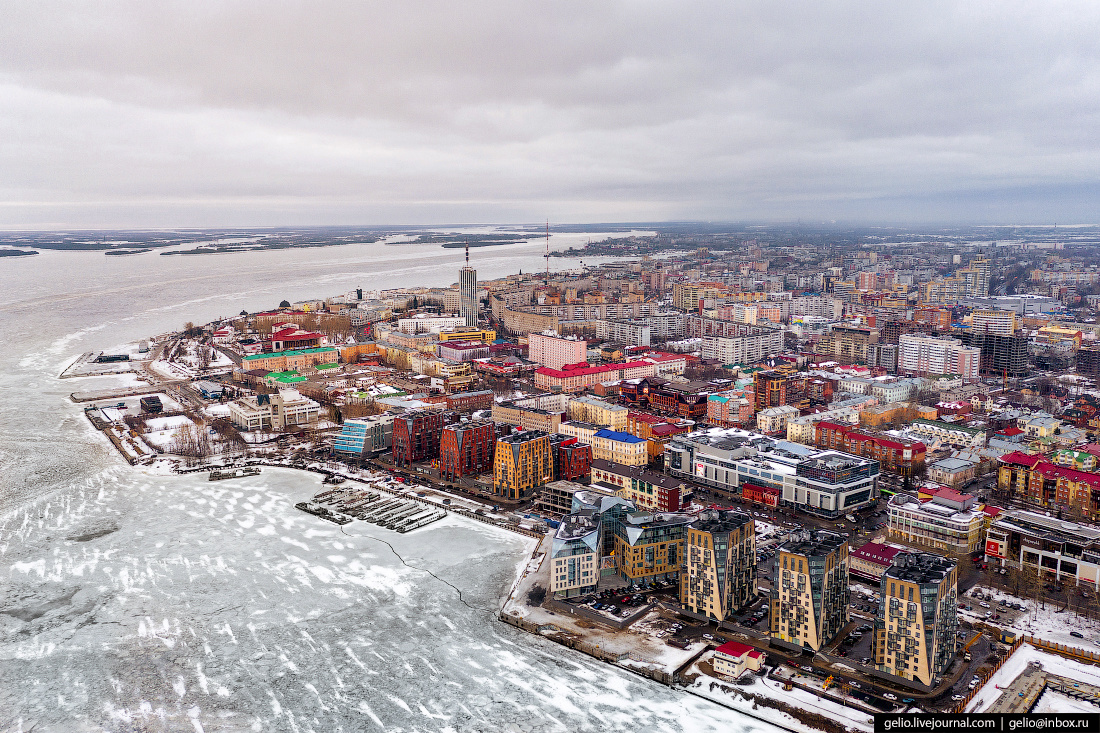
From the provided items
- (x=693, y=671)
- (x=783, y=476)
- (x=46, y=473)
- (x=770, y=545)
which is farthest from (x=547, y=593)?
(x=46, y=473)

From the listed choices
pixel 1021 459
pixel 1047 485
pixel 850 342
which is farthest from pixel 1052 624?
pixel 850 342

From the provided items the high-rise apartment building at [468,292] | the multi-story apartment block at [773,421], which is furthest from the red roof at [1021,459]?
the high-rise apartment building at [468,292]

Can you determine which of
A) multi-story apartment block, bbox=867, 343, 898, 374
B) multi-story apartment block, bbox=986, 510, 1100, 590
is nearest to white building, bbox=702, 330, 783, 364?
multi-story apartment block, bbox=867, 343, 898, 374

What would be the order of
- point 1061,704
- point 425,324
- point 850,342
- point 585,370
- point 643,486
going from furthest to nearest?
point 425,324 < point 850,342 < point 585,370 < point 643,486 < point 1061,704

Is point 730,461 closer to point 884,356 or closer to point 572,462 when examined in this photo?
point 572,462

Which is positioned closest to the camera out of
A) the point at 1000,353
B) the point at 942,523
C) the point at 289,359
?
the point at 942,523

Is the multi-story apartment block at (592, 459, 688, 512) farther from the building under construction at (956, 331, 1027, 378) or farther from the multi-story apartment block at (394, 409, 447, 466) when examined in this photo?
the building under construction at (956, 331, 1027, 378)
